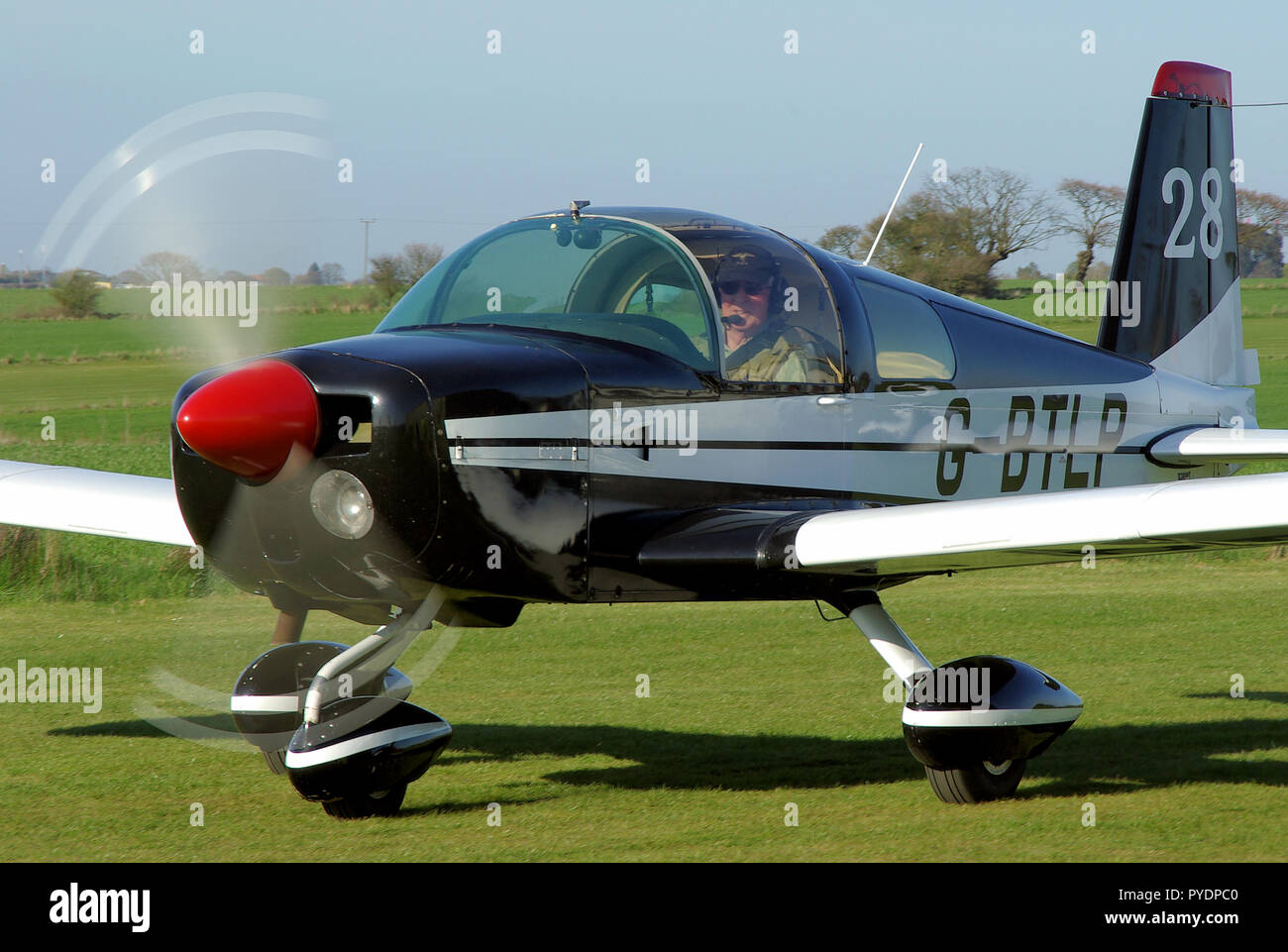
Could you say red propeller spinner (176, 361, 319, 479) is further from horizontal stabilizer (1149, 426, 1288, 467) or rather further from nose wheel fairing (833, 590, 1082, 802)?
horizontal stabilizer (1149, 426, 1288, 467)

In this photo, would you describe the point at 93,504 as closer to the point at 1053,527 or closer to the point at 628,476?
the point at 628,476

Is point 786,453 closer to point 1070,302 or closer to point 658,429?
point 658,429

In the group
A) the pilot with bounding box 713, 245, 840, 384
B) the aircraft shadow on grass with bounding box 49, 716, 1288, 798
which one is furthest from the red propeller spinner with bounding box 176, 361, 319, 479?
A: the aircraft shadow on grass with bounding box 49, 716, 1288, 798

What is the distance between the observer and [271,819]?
5.90 meters

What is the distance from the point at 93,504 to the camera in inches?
273

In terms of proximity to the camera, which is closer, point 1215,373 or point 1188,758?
point 1188,758

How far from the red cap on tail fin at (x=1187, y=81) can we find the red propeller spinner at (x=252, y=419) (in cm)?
708

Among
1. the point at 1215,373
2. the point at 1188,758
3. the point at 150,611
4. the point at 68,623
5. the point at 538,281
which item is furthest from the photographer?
Answer: the point at 150,611

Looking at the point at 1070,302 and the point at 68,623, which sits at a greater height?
the point at 1070,302

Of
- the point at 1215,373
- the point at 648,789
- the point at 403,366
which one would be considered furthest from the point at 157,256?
the point at 1215,373

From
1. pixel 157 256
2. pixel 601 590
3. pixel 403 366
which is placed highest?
pixel 157 256

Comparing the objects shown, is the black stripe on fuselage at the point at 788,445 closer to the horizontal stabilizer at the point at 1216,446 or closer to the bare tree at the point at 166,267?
the horizontal stabilizer at the point at 1216,446

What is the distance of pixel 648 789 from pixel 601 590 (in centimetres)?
136

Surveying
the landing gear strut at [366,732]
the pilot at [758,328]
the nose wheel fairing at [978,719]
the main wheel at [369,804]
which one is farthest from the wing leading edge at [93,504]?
the nose wheel fairing at [978,719]
